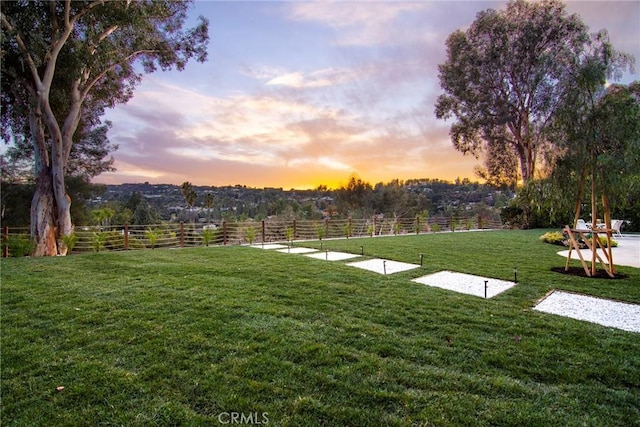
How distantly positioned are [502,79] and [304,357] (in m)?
18.7

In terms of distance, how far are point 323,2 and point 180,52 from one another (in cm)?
662

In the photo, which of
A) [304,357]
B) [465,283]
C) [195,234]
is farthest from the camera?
[195,234]

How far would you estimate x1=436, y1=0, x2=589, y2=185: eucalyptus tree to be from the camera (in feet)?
49.5

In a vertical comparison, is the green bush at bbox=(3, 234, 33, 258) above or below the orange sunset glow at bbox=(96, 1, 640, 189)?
below

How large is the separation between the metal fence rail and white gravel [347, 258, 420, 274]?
17.2 ft

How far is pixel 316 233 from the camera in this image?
13.2 metres

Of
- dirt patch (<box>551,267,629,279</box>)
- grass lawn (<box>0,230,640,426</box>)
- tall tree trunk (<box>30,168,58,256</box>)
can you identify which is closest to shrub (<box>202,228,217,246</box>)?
tall tree trunk (<box>30,168,58,256</box>)

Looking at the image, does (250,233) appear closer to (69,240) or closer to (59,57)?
(69,240)

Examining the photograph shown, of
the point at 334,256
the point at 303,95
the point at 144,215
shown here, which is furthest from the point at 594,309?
the point at 144,215

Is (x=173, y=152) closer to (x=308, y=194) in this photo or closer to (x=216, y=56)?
(x=216, y=56)

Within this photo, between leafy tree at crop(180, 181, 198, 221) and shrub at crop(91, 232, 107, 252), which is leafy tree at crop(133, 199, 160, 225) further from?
shrub at crop(91, 232, 107, 252)

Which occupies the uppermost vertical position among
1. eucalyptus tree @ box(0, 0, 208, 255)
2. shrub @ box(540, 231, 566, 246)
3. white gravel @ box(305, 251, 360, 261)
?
eucalyptus tree @ box(0, 0, 208, 255)

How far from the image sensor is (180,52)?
38.3 ft

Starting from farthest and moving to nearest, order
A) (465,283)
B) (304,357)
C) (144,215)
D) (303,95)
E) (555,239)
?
(144,215) < (303,95) < (555,239) < (465,283) < (304,357)
